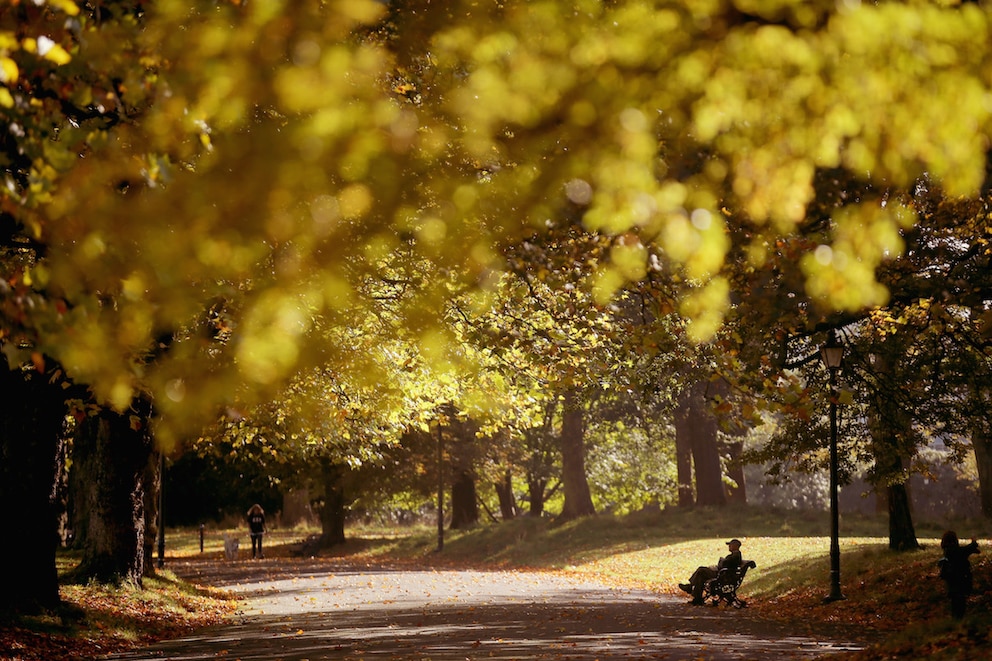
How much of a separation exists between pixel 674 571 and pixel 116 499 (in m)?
15.4

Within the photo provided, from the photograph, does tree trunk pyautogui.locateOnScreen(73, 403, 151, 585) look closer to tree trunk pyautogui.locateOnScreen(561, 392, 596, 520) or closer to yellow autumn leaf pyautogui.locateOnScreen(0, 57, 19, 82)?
yellow autumn leaf pyautogui.locateOnScreen(0, 57, 19, 82)

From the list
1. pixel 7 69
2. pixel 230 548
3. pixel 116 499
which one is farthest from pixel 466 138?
pixel 230 548

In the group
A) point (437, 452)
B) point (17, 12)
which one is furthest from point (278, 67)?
point (437, 452)

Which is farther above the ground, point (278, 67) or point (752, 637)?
point (278, 67)

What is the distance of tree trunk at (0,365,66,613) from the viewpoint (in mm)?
13414

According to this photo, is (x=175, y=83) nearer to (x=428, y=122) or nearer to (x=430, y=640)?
(x=428, y=122)

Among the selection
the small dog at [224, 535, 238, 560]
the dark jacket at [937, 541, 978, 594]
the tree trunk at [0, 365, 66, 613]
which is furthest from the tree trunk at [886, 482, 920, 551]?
the small dog at [224, 535, 238, 560]

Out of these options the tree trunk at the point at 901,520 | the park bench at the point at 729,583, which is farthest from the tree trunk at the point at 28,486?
the tree trunk at the point at 901,520

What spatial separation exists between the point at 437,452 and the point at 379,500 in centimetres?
491

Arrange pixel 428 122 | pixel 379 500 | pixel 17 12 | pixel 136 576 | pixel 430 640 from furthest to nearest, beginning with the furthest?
pixel 379 500
pixel 136 576
pixel 430 640
pixel 428 122
pixel 17 12

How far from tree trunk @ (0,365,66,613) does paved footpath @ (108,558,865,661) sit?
1.94 metres

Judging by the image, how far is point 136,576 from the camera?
16906mm

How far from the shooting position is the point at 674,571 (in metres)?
26.8

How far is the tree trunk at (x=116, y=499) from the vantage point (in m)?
16.3
